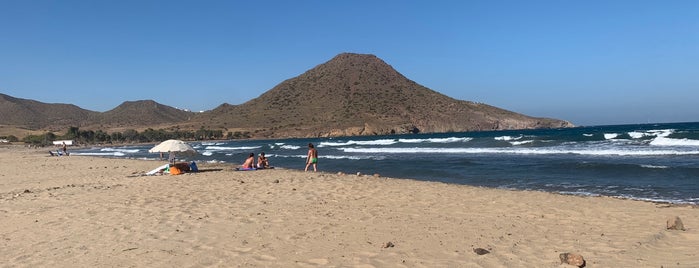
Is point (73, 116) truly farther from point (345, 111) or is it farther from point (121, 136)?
point (345, 111)

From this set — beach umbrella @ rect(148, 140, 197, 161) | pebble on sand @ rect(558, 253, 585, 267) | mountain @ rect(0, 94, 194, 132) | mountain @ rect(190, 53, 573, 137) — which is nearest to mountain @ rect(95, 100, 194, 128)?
mountain @ rect(0, 94, 194, 132)

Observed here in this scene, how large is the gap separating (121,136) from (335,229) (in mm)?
99821

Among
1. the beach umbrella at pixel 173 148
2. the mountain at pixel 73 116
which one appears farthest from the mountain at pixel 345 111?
the beach umbrella at pixel 173 148

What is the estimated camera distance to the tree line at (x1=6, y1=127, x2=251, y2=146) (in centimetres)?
8115

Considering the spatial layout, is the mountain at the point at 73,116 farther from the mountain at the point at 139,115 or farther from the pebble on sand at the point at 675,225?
the pebble on sand at the point at 675,225

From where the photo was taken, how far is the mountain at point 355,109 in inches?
4131

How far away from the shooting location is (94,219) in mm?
8359

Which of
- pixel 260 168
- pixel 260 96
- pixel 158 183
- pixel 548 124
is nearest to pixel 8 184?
pixel 158 183

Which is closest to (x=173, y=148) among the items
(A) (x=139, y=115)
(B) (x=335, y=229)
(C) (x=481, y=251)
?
(B) (x=335, y=229)

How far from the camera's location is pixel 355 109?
112 meters

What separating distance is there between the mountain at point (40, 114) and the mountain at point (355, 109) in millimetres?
44976

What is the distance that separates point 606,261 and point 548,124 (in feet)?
477

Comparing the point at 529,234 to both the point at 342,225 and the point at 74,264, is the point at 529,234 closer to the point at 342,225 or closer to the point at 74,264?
the point at 342,225

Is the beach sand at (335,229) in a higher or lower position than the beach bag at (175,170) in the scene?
lower
